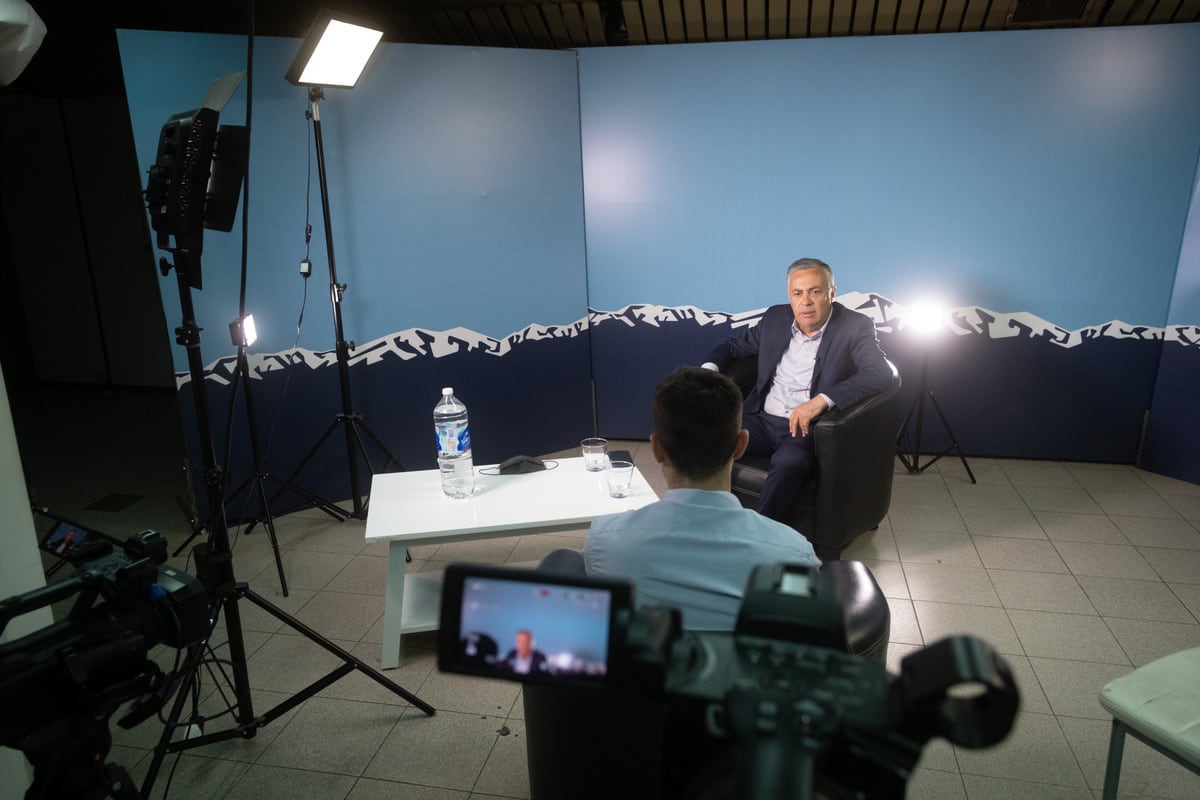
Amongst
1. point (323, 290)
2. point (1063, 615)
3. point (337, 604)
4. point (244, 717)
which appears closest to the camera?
point (244, 717)

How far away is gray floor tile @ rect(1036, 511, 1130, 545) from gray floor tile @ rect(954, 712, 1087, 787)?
4.79ft

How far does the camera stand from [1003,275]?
4137 millimetres

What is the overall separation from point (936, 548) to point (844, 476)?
0.66 metres

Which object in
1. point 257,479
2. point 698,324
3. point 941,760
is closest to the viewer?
point 941,760

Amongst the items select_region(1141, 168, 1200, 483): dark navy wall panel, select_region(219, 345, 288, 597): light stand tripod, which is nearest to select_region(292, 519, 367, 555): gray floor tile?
select_region(219, 345, 288, 597): light stand tripod

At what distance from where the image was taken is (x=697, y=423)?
1539 millimetres

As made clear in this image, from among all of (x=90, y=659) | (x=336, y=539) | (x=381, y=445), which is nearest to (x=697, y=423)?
(x=90, y=659)

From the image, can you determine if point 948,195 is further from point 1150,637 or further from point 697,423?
point 697,423

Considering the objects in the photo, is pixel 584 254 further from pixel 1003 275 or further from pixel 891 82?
pixel 1003 275

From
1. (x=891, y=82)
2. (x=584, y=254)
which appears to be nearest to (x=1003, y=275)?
(x=891, y=82)

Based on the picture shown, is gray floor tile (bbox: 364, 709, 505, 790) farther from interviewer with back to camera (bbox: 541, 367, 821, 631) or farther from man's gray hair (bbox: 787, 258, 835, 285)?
man's gray hair (bbox: 787, 258, 835, 285)

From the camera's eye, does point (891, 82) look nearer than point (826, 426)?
No

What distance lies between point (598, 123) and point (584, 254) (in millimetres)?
740

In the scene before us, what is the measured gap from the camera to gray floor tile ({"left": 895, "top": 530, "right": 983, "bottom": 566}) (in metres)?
3.26
